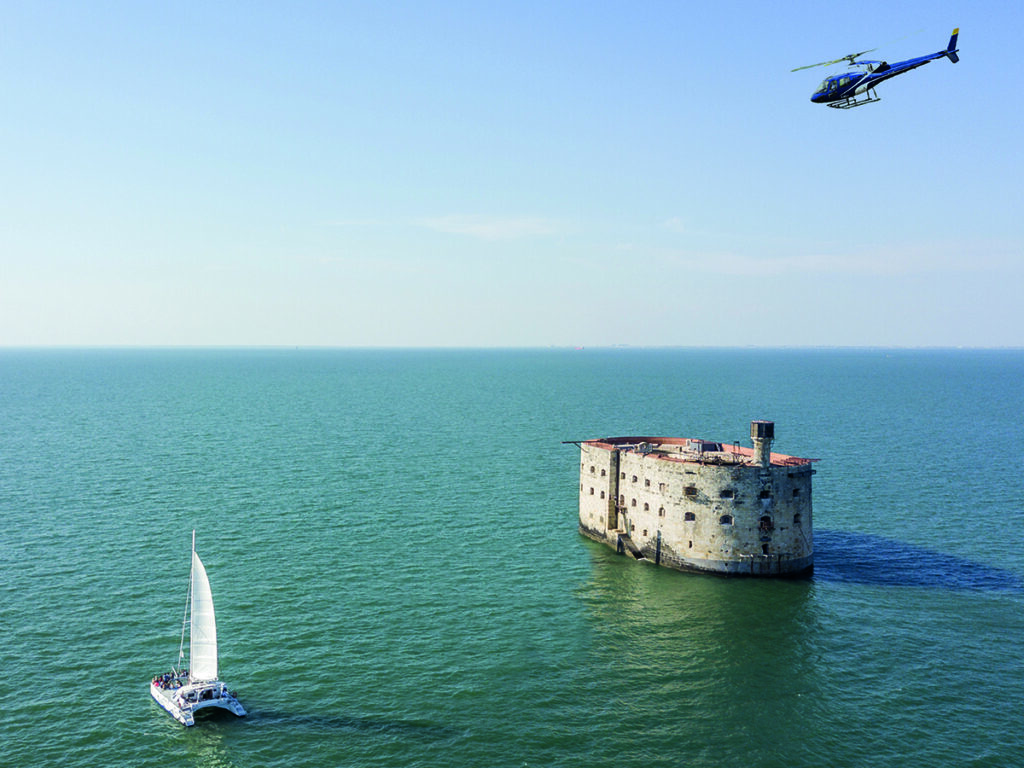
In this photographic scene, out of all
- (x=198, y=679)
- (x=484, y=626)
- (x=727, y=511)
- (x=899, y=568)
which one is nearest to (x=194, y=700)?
(x=198, y=679)

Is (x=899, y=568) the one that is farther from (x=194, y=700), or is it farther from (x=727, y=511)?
(x=194, y=700)

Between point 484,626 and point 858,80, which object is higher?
point 858,80

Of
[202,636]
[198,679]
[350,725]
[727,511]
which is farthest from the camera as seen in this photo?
[727,511]

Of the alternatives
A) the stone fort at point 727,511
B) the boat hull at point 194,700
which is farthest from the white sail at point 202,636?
the stone fort at point 727,511

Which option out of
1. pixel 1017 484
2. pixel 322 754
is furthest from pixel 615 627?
pixel 1017 484

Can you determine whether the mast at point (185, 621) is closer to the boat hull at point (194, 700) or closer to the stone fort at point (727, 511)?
the boat hull at point (194, 700)

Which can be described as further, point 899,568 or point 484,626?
point 899,568
